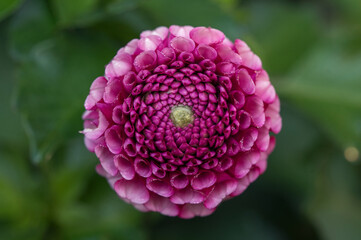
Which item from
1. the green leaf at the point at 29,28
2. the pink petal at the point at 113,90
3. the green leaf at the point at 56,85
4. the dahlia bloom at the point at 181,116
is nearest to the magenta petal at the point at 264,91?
the dahlia bloom at the point at 181,116

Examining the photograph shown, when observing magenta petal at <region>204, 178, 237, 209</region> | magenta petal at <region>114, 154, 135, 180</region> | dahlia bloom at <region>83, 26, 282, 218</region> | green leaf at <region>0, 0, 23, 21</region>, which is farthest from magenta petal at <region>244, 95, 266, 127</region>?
green leaf at <region>0, 0, 23, 21</region>

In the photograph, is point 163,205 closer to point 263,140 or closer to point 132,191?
point 132,191

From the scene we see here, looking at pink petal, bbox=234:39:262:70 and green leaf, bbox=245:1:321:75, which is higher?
pink petal, bbox=234:39:262:70

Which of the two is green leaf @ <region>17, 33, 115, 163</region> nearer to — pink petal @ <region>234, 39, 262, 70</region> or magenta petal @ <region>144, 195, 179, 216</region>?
magenta petal @ <region>144, 195, 179, 216</region>

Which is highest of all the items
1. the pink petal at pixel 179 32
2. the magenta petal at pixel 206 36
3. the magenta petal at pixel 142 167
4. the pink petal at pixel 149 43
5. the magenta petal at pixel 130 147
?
the magenta petal at pixel 206 36

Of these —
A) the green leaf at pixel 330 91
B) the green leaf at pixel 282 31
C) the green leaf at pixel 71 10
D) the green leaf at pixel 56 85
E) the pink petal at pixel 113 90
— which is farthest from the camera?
the green leaf at pixel 282 31

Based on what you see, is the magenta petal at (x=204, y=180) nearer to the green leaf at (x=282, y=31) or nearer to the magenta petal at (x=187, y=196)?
the magenta petal at (x=187, y=196)

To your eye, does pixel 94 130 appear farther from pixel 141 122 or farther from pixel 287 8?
pixel 287 8

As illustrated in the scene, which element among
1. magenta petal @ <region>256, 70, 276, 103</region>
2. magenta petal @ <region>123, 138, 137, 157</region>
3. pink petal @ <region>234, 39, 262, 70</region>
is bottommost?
magenta petal @ <region>123, 138, 137, 157</region>
